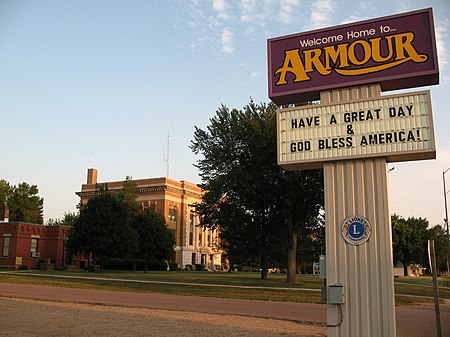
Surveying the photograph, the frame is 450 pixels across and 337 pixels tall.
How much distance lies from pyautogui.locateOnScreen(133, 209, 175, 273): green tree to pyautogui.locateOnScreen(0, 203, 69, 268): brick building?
9290 mm

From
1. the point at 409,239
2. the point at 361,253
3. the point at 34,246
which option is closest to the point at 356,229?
the point at 361,253

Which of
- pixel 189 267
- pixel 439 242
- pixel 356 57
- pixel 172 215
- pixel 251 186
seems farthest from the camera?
pixel 439 242

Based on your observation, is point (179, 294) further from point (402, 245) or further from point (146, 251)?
point (402, 245)

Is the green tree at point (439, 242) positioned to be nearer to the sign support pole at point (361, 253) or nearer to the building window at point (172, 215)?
the building window at point (172, 215)

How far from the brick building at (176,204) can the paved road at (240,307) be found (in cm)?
6034

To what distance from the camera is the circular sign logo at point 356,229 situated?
32.6 ft

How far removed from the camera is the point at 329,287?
9.90 metres

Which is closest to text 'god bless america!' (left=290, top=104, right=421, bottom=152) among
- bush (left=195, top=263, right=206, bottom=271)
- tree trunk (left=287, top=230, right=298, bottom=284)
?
tree trunk (left=287, top=230, right=298, bottom=284)

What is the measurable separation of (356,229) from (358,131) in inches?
78.7

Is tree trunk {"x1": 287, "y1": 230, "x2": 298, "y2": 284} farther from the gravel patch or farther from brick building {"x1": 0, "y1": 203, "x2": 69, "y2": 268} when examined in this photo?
brick building {"x1": 0, "y1": 203, "x2": 69, "y2": 268}

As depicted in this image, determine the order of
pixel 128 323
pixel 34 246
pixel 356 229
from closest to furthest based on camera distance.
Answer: pixel 356 229 < pixel 128 323 < pixel 34 246

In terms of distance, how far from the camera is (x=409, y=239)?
298 ft

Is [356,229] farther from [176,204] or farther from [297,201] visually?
[176,204]

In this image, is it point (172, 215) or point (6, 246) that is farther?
point (172, 215)
